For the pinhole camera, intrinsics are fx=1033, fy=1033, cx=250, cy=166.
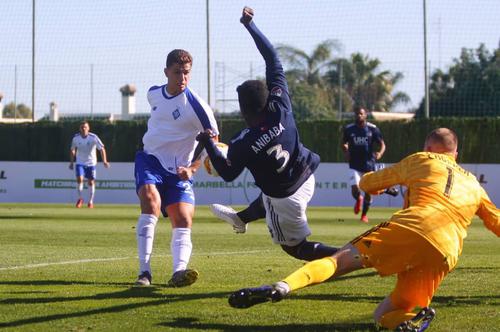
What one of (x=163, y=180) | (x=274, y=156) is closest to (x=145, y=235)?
(x=163, y=180)

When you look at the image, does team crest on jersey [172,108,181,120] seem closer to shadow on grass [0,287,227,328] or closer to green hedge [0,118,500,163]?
shadow on grass [0,287,227,328]

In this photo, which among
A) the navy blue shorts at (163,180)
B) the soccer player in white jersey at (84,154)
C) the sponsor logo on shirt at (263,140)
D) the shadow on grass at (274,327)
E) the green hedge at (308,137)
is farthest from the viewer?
the green hedge at (308,137)

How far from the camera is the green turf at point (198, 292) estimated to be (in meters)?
6.73

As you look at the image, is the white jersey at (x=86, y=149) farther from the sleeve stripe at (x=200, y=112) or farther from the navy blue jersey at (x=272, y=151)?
the navy blue jersey at (x=272, y=151)

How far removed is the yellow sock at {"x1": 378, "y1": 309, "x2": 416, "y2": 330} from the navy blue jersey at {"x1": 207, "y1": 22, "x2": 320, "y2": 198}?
4.52ft

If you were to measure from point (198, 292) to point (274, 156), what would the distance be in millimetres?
1505

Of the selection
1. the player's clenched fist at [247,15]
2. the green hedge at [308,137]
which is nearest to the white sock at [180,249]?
the player's clenched fist at [247,15]

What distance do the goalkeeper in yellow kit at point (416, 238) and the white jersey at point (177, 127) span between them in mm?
2795

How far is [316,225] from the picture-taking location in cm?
1894

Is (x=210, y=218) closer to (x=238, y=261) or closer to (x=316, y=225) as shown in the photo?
(x=316, y=225)

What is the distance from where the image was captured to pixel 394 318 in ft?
21.1

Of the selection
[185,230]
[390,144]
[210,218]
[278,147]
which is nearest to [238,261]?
[185,230]

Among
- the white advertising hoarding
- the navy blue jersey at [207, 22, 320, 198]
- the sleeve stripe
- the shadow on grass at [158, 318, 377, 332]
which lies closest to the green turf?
the shadow on grass at [158, 318, 377, 332]

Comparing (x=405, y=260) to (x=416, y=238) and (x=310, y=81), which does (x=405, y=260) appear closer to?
(x=416, y=238)
